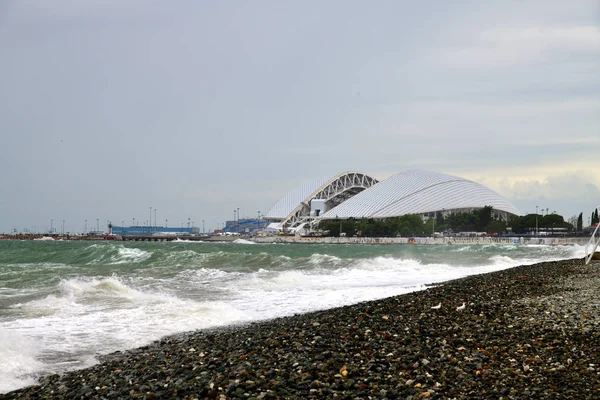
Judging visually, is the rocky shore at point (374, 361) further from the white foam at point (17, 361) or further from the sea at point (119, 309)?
the sea at point (119, 309)

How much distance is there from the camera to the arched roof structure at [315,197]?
6265 inches

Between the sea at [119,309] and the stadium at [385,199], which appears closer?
the sea at [119,309]

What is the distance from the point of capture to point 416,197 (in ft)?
448

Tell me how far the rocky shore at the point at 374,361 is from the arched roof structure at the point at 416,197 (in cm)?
12750

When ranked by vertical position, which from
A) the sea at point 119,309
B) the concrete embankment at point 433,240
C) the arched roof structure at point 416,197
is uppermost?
the arched roof structure at point 416,197

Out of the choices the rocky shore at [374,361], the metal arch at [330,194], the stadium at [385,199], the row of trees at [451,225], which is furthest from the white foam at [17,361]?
the metal arch at [330,194]

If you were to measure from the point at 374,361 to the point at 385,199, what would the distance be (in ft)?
442

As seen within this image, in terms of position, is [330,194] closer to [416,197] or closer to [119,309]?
[416,197]

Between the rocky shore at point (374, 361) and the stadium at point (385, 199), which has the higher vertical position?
the stadium at point (385, 199)

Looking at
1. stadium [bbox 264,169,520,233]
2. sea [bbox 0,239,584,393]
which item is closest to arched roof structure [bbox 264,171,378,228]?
stadium [bbox 264,169,520,233]

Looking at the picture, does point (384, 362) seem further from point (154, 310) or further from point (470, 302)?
point (154, 310)

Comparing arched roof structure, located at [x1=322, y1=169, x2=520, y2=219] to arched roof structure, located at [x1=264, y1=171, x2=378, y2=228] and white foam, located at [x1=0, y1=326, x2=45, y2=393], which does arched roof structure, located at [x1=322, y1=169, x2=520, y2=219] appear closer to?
arched roof structure, located at [x1=264, y1=171, x2=378, y2=228]

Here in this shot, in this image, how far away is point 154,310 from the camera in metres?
12.7

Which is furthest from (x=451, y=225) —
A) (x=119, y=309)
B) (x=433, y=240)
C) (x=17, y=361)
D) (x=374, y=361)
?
(x=374, y=361)
